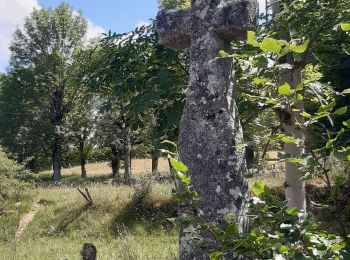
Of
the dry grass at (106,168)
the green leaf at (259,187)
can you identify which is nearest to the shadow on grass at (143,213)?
the green leaf at (259,187)

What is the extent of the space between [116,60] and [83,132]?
3540 cm

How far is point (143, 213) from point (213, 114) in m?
12.6

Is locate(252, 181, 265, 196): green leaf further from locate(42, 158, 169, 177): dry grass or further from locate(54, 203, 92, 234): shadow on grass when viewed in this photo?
locate(42, 158, 169, 177): dry grass

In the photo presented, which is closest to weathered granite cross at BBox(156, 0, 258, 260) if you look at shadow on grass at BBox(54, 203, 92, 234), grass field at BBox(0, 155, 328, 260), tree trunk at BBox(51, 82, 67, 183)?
grass field at BBox(0, 155, 328, 260)

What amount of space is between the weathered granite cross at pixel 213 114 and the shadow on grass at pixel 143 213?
428 inches

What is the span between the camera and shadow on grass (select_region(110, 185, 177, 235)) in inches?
551

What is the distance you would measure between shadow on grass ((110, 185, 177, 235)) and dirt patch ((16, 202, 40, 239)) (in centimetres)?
434

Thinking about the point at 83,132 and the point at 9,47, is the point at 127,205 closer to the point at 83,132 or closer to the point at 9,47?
the point at 83,132

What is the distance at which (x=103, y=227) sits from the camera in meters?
15.1

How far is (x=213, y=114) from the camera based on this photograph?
3010 millimetres

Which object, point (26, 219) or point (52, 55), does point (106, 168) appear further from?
point (26, 219)

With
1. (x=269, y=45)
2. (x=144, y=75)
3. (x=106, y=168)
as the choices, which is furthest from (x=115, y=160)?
(x=269, y=45)

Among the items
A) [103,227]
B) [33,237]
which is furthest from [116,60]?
[33,237]

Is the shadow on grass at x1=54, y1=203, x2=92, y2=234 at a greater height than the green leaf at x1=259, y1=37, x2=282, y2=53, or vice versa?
the green leaf at x1=259, y1=37, x2=282, y2=53
